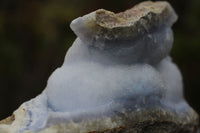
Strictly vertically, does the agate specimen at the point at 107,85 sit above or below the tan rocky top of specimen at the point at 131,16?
below

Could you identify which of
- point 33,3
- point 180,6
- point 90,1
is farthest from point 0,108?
point 180,6

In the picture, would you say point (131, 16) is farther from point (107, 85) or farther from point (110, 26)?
point (107, 85)

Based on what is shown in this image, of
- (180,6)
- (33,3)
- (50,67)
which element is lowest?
(50,67)

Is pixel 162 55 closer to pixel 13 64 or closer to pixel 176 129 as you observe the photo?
pixel 176 129

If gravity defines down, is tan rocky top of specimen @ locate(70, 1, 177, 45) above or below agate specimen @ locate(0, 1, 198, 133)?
above

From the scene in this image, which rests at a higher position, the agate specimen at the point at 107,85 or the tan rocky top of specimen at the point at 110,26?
the tan rocky top of specimen at the point at 110,26

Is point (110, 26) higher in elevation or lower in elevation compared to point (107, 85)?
higher

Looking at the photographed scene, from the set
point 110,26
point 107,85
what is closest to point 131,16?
point 110,26

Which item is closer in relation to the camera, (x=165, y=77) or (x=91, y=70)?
(x=91, y=70)
